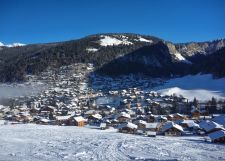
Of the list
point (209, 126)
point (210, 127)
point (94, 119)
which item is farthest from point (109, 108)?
point (210, 127)

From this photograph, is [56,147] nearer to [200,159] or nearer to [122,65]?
[200,159]

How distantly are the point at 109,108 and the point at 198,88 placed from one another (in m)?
44.5

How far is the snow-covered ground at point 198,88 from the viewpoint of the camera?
120 metres

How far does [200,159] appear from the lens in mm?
28422

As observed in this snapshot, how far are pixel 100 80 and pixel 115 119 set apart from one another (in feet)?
301

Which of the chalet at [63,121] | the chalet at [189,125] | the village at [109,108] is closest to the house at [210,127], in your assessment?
the village at [109,108]

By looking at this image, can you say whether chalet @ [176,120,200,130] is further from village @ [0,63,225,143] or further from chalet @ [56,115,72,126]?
chalet @ [56,115,72,126]

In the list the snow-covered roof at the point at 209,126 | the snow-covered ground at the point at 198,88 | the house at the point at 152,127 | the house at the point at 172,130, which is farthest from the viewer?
the snow-covered ground at the point at 198,88

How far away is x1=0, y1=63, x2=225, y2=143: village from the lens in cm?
6015

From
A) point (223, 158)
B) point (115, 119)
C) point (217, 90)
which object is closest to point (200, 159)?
point (223, 158)

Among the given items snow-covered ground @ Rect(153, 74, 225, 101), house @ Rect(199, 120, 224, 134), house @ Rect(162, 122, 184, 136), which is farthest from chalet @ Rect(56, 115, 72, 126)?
snow-covered ground @ Rect(153, 74, 225, 101)

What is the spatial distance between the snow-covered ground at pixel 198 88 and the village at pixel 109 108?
8.01 meters

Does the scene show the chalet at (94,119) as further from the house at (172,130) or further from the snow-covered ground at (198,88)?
the snow-covered ground at (198,88)

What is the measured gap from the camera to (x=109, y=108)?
341 ft
